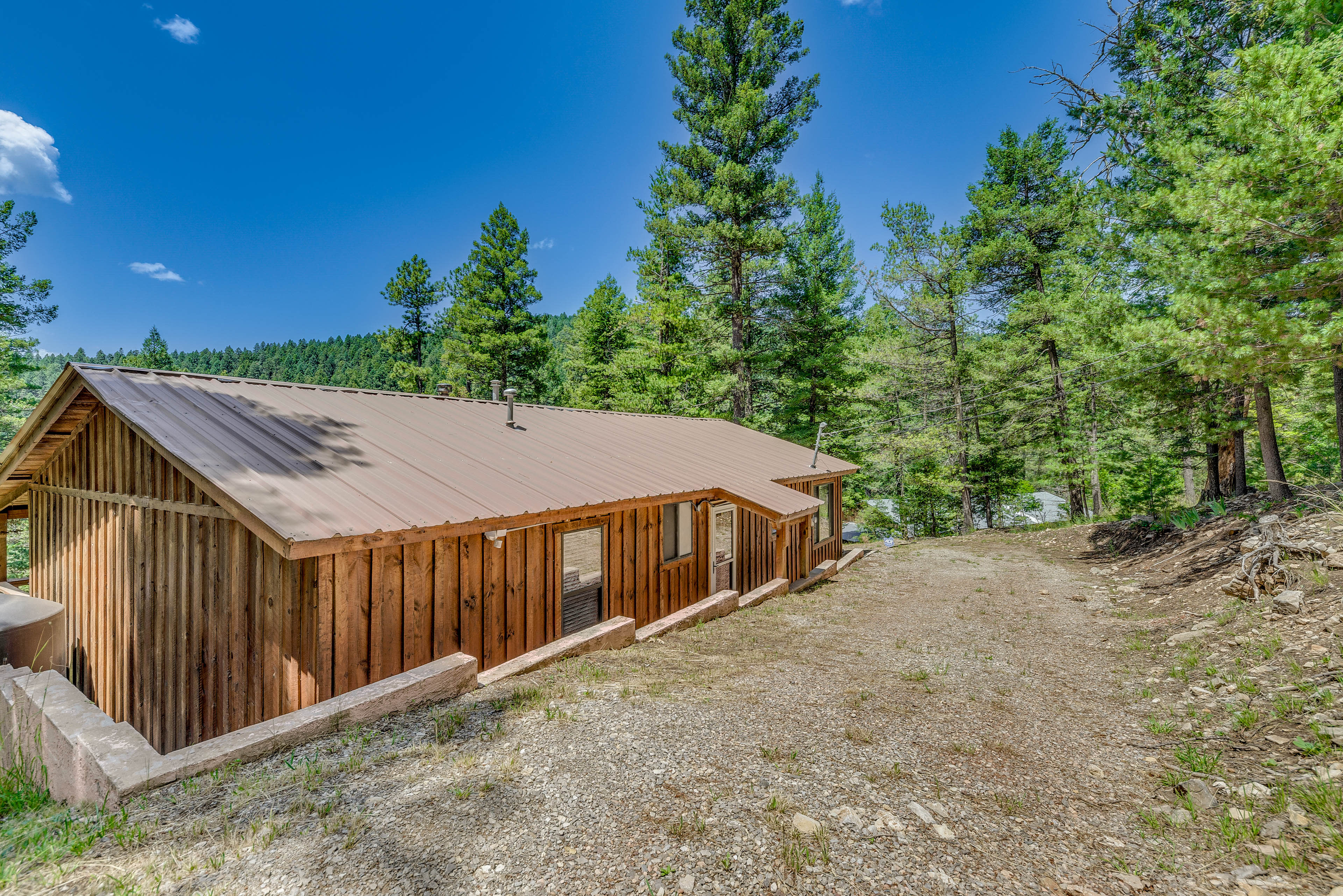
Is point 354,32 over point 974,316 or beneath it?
over

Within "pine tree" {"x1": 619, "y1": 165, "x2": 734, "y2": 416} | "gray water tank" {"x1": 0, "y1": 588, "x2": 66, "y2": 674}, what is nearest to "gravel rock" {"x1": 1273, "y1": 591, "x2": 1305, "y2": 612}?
"gray water tank" {"x1": 0, "y1": 588, "x2": 66, "y2": 674}

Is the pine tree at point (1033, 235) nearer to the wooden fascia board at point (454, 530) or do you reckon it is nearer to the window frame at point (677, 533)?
the window frame at point (677, 533)

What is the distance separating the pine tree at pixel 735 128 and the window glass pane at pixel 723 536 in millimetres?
10494

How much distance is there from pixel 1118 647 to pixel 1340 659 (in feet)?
7.40

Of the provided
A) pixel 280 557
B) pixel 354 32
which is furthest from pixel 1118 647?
pixel 354 32

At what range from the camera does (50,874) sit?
2156 mm

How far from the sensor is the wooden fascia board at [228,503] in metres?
3.65

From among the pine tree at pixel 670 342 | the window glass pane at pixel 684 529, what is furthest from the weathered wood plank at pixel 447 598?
the pine tree at pixel 670 342

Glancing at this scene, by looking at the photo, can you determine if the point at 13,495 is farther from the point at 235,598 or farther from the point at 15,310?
the point at 15,310

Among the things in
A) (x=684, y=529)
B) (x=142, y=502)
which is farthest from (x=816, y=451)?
(x=142, y=502)

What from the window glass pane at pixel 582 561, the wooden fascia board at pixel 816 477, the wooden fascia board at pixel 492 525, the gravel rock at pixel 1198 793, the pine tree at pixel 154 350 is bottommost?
the window glass pane at pixel 582 561

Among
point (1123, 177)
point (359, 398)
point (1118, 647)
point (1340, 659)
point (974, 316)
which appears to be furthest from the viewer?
point (974, 316)

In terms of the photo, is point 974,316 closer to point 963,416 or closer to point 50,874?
point 963,416

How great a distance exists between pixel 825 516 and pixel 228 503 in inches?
476
